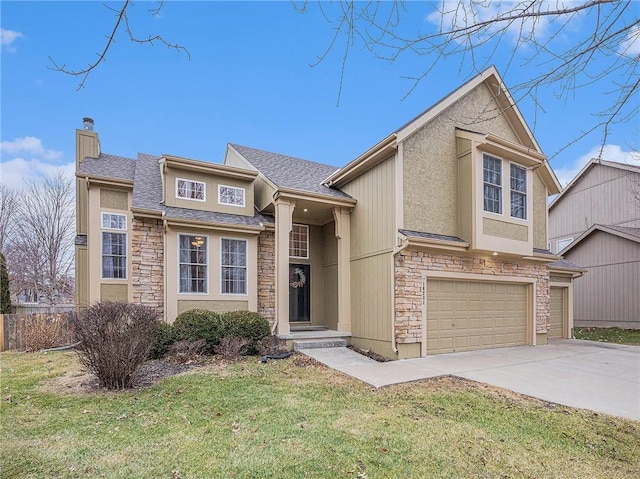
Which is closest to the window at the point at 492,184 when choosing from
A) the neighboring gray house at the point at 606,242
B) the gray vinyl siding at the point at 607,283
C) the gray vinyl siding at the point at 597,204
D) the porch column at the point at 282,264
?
A: the porch column at the point at 282,264

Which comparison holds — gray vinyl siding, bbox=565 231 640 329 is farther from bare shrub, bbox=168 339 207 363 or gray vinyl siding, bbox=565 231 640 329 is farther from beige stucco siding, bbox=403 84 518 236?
bare shrub, bbox=168 339 207 363

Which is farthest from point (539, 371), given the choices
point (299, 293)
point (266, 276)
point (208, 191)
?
point (208, 191)

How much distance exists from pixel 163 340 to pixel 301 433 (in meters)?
5.33

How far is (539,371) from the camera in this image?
7727 mm

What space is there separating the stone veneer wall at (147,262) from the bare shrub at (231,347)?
8.27 ft

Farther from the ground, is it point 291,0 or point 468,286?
point 291,0

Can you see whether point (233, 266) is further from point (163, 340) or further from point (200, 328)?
point (163, 340)

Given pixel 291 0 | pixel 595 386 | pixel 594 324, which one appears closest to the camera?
pixel 291 0

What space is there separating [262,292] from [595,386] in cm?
854

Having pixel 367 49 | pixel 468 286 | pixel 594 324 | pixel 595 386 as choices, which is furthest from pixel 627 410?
pixel 594 324

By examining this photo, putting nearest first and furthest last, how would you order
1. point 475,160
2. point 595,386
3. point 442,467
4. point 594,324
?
1. point 442,467
2. point 595,386
3. point 475,160
4. point 594,324

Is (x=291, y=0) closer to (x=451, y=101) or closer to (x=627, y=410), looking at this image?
(x=627, y=410)

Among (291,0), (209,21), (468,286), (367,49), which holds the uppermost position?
(209,21)

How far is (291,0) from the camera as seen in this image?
9.50ft
